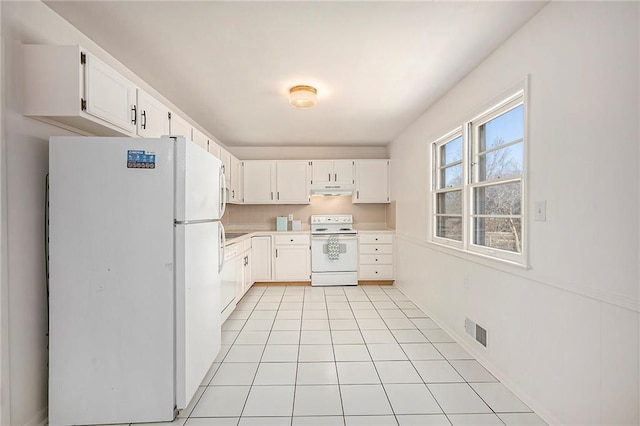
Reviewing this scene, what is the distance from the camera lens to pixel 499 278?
6.76ft

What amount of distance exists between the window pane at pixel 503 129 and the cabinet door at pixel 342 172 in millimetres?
2686

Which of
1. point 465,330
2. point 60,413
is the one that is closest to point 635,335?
point 465,330

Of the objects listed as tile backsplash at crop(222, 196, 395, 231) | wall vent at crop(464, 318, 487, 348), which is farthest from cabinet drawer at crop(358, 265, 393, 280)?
wall vent at crop(464, 318, 487, 348)

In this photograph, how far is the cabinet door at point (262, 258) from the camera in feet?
15.4

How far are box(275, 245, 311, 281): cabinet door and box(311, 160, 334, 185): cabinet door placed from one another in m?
1.20

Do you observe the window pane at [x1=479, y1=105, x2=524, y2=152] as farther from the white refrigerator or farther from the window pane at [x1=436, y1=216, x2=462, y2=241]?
the white refrigerator

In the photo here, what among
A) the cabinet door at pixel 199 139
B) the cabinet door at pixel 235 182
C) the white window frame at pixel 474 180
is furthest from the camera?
the cabinet door at pixel 235 182

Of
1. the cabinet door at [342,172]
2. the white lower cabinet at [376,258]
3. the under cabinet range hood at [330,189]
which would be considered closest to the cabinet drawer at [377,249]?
the white lower cabinet at [376,258]

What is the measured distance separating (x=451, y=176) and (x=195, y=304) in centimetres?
265

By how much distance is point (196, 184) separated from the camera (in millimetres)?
1866

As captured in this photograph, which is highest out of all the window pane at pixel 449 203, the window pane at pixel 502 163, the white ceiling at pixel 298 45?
the white ceiling at pixel 298 45

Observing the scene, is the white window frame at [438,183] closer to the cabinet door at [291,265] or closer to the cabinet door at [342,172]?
the cabinet door at [342,172]

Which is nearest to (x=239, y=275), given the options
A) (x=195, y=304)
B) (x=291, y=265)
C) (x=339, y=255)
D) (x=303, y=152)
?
(x=291, y=265)

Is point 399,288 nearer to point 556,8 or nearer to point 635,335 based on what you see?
point 635,335
